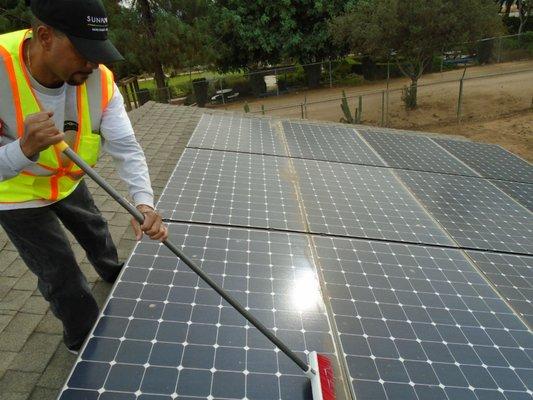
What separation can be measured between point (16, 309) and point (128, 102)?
22.1 meters

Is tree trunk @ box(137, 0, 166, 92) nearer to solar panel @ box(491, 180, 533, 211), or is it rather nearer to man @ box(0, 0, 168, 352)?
solar panel @ box(491, 180, 533, 211)

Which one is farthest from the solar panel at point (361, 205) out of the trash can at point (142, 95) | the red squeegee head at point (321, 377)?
the trash can at point (142, 95)

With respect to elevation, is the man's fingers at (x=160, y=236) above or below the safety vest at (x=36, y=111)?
below

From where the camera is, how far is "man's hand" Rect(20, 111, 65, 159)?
1986 millimetres

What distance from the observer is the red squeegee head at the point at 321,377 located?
2.11 metres

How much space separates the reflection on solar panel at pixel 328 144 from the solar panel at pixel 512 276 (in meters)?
2.66

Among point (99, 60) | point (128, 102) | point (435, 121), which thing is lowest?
point (435, 121)

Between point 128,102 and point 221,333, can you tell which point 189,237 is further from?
point 128,102

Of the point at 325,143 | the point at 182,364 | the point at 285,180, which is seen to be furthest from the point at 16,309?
the point at 325,143

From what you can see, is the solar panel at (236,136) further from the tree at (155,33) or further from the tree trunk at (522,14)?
the tree trunk at (522,14)

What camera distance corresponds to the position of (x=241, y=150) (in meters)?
5.87

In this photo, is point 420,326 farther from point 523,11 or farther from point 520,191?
point 523,11

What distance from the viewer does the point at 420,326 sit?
9.04 feet

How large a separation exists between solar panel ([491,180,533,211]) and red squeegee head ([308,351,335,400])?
4590mm
